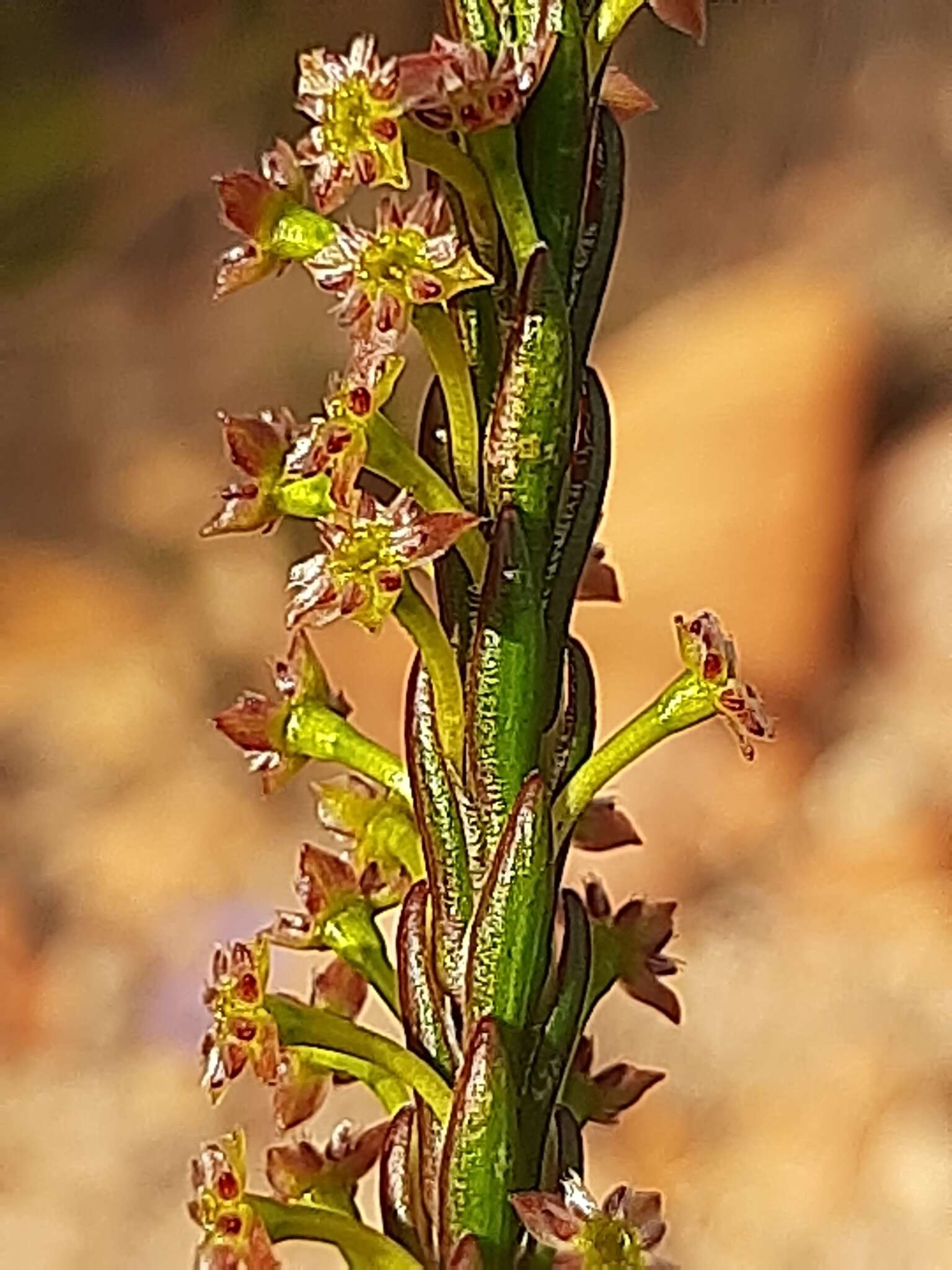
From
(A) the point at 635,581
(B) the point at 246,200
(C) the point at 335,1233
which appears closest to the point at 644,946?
(C) the point at 335,1233

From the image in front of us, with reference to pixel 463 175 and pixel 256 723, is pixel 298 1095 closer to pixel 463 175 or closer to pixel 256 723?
pixel 256 723

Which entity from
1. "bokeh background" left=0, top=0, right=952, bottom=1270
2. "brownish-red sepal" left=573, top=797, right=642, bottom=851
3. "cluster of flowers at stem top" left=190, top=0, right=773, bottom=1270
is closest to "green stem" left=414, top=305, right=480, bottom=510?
"cluster of flowers at stem top" left=190, top=0, right=773, bottom=1270

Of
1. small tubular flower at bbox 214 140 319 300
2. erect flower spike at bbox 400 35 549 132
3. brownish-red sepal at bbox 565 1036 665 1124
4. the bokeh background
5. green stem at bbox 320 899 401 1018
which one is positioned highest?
the bokeh background

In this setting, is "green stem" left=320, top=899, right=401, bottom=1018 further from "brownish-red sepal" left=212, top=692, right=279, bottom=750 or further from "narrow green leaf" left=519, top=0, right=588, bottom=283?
"narrow green leaf" left=519, top=0, right=588, bottom=283

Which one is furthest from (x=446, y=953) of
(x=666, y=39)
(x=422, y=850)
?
(x=666, y=39)

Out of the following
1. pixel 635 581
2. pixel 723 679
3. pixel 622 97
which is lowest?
pixel 723 679

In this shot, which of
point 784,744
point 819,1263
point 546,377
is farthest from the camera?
point 784,744

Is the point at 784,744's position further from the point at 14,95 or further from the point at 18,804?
the point at 14,95
